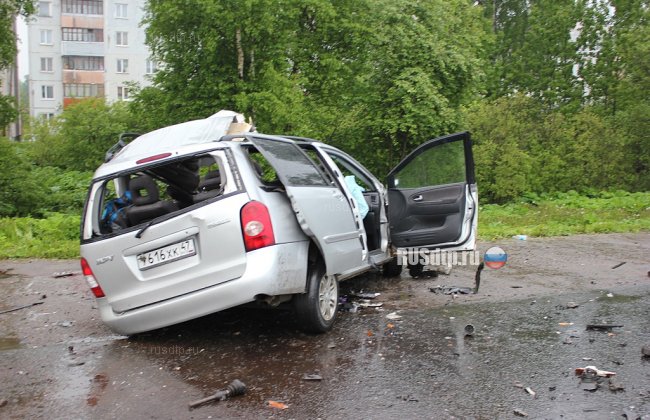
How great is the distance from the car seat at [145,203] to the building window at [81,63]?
Answer: 199 feet

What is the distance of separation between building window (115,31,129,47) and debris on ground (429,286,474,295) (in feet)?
203

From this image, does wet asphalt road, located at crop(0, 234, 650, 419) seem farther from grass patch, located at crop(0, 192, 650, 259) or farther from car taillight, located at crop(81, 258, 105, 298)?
grass patch, located at crop(0, 192, 650, 259)

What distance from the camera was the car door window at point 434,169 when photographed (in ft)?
24.9

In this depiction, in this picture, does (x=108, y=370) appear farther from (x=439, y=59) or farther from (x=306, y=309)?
(x=439, y=59)

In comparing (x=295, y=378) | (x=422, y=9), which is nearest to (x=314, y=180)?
(x=295, y=378)

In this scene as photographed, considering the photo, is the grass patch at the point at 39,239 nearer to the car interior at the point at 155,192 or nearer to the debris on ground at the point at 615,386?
the car interior at the point at 155,192

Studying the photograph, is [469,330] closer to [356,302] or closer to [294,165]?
[356,302]

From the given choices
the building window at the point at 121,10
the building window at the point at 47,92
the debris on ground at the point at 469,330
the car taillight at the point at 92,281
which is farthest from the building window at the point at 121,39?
the debris on ground at the point at 469,330

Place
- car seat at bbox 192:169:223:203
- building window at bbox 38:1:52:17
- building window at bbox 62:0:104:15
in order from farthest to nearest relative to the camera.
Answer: building window at bbox 38:1:52:17
building window at bbox 62:0:104:15
car seat at bbox 192:169:223:203

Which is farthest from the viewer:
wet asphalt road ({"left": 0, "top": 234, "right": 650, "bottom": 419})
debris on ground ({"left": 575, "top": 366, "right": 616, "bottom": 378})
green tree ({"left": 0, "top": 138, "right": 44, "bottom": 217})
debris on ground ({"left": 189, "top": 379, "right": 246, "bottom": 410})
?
green tree ({"left": 0, "top": 138, "right": 44, "bottom": 217})

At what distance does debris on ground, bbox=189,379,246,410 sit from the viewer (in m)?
4.06

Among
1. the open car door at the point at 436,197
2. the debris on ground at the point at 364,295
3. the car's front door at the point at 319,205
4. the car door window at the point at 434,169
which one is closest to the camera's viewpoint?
the car's front door at the point at 319,205

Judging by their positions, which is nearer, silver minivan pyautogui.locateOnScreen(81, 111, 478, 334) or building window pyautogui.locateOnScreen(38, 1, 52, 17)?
silver minivan pyautogui.locateOnScreen(81, 111, 478, 334)

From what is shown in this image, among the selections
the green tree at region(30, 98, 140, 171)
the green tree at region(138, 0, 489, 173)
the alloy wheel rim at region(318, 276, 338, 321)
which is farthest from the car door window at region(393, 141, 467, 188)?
the green tree at region(30, 98, 140, 171)
